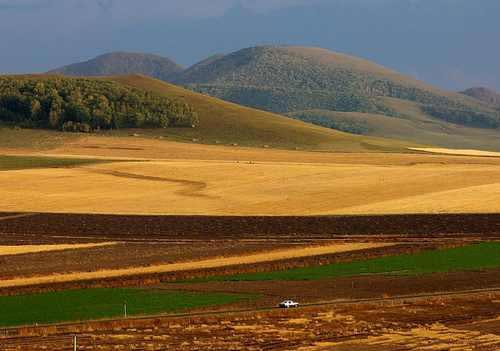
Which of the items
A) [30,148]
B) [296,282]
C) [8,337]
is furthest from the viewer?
[30,148]

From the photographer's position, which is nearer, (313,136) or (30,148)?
(30,148)

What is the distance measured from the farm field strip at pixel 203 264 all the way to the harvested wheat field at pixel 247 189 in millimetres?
14689

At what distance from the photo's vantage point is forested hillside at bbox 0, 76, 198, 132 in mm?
144000

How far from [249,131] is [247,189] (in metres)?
66.1

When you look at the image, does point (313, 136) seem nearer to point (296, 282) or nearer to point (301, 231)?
point (301, 231)

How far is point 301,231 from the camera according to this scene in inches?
2534

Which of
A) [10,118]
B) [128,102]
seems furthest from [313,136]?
[10,118]

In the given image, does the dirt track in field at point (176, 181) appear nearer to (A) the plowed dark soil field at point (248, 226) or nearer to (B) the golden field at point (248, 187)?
(B) the golden field at point (248, 187)

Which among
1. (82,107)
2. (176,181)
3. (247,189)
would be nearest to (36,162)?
(176,181)

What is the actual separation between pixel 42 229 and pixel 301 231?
1413 cm

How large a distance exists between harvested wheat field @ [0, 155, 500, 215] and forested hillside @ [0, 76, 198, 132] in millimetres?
40303

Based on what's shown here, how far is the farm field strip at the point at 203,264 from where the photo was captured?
47.5m

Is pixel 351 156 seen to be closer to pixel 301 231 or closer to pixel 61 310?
pixel 301 231

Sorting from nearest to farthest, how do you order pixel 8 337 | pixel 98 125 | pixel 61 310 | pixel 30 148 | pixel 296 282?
pixel 8 337
pixel 61 310
pixel 296 282
pixel 30 148
pixel 98 125
